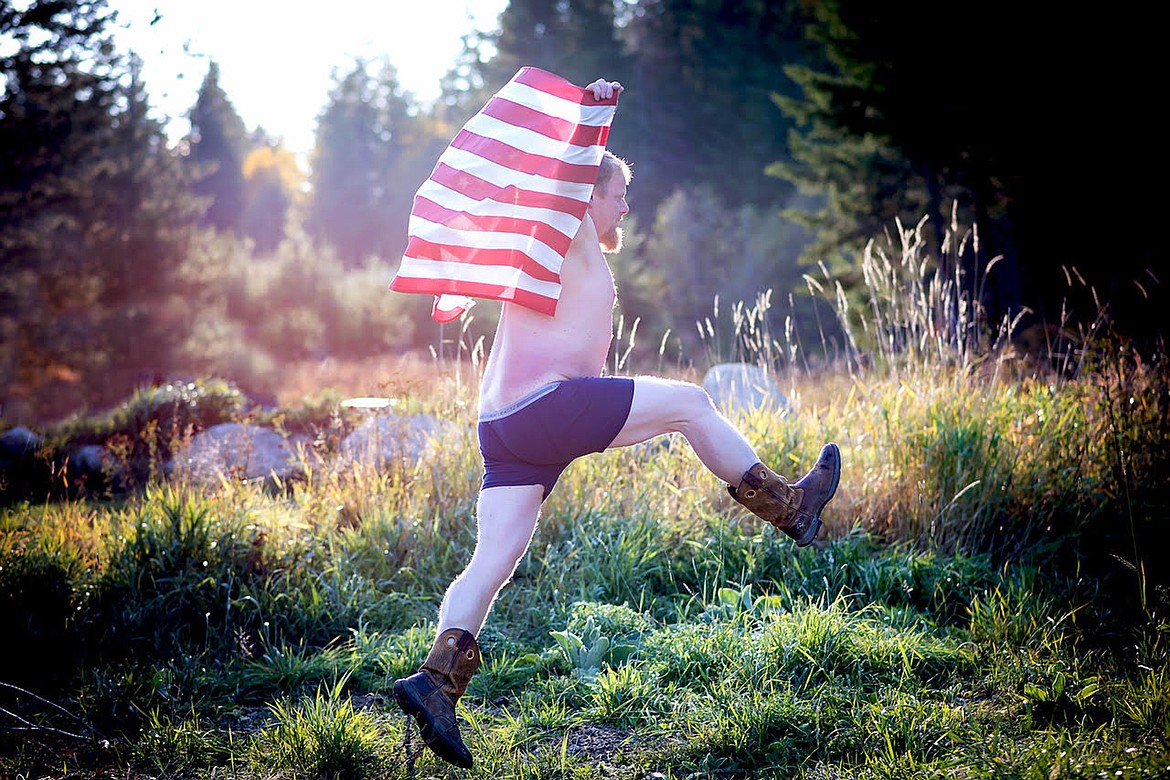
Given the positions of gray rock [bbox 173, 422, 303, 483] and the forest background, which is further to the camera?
the forest background

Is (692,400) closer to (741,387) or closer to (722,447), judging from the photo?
(722,447)

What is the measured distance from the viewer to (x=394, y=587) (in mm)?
5293

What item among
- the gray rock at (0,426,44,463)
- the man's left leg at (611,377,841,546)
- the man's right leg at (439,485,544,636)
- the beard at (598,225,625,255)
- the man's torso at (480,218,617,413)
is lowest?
the gray rock at (0,426,44,463)

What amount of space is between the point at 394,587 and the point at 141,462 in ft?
14.6

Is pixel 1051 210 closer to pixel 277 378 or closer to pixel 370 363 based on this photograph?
pixel 370 363

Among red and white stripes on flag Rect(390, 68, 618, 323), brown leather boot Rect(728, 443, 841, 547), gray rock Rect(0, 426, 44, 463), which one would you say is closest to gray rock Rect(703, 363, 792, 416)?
brown leather boot Rect(728, 443, 841, 547)

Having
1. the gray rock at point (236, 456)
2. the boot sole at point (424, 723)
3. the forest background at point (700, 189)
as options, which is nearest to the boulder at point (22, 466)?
the gray rock at point (236, 456)

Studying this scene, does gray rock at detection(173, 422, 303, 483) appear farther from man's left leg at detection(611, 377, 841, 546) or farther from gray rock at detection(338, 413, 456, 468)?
man's left leg at detection(611, 377, 841, 546)

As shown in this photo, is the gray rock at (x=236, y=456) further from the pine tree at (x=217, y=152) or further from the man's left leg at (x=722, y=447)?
the pine tree at (x=217, y=152)

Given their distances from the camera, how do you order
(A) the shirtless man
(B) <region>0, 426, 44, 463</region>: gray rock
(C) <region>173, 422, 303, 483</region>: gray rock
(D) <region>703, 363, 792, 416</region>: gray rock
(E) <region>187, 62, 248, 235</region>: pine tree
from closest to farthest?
(A) the shirtless man < (C) <region>173, 422, 303, 483</region>: gray rock < (D) <region>703, 363, 792, 416</region>: gray rock < (B) <region>0, 426, 44, 463</region>: gray rock < (E) <region>187, 62, 248, 235</region>: pine tree

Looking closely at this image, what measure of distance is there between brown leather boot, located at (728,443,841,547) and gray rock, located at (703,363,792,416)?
10.4 ft

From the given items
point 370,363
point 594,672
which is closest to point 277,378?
point 370,363

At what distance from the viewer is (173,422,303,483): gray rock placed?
637 cm

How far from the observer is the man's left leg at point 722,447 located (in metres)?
3.08
